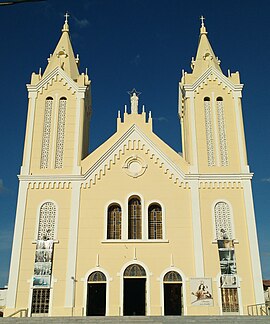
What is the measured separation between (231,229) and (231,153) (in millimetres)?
5426

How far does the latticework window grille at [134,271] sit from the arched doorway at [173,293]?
1420 millimetres

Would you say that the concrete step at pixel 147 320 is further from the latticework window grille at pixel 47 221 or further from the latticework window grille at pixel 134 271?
the latticework window grille at pixel 47 221

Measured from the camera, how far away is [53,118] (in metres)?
28.1

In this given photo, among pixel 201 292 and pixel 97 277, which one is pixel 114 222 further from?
pixel 201 292

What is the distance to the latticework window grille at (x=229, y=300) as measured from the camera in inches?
903

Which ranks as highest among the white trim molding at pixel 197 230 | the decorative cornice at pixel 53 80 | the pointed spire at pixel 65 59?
the pointed spire at pixel 65 59

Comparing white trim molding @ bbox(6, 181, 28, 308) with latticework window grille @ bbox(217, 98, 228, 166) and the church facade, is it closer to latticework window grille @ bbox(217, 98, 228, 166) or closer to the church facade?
the church facade

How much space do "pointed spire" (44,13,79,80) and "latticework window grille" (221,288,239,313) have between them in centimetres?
1857

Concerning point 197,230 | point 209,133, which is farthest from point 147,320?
point 209,133

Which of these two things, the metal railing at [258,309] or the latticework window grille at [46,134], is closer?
the metal railing at [258,309]

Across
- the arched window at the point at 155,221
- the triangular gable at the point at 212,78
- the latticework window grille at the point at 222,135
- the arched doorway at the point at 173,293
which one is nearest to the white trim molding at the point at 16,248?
the arched window at the point at 155,221

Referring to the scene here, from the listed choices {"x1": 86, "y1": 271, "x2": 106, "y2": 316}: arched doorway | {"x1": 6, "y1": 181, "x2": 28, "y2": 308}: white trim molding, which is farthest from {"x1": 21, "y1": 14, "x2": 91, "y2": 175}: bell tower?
{"x1": 86, "y1": 271, "x2": 106, "y2": 316}: arched doorway

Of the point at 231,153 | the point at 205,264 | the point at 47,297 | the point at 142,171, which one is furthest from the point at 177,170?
the point at 47,297

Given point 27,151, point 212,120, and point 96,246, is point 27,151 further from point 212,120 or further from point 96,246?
point 212,120
